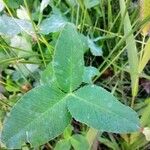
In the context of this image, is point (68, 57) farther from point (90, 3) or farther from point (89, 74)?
point (90, 3)

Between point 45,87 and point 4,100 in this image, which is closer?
point 45,87

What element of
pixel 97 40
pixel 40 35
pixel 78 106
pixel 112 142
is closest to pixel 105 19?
pixel 97 40

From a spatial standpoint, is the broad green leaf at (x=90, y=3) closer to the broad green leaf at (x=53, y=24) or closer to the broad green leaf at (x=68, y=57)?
the broad green leaf at (x=53, y=24)

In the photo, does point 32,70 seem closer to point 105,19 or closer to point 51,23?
point 51,23

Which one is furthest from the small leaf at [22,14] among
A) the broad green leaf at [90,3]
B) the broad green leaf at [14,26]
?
the broad green leaf at [90,3]

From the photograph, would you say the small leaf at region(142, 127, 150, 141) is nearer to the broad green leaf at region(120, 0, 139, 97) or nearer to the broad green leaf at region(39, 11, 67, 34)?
the broad green leaf at region(120, 0, 139, 97)

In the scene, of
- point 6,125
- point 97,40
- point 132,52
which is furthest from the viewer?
point 97,40

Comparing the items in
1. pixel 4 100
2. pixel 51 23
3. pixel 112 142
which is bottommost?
pixel 112 142
